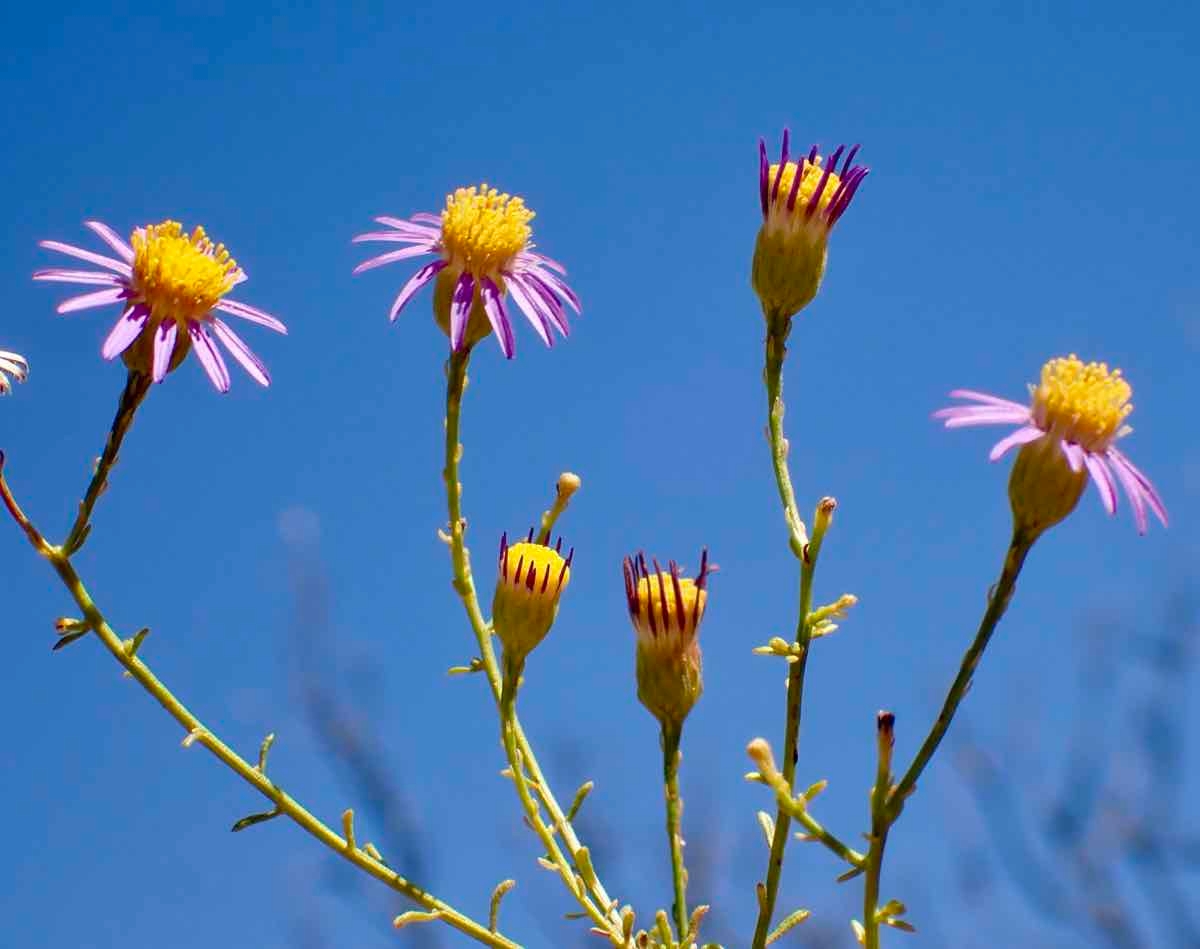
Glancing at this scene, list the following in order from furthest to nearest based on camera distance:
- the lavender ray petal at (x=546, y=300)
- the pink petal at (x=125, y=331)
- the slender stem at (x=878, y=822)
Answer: the lavender ray petal at (x=546, y=300), the pink petal at (x=125, y=331), the slender stem at (x=878, y=822)

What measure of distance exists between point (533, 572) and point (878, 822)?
110 centimetres

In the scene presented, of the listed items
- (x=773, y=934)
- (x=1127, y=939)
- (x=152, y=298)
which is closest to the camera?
(x=773, y=934)

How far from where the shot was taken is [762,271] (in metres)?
3.68

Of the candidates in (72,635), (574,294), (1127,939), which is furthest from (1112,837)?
(72,635)

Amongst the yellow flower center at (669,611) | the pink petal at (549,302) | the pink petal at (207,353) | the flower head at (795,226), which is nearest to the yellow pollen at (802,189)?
the flower head at (795,226)

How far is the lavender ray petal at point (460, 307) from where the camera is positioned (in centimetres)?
361

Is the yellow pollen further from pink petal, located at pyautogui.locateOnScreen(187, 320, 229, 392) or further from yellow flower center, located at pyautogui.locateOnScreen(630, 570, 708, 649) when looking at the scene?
pink petal, located at pyautogui.locateOnScreen(187, 320, 229, 392)

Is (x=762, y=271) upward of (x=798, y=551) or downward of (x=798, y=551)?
upward

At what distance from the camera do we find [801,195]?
3709 millimetres

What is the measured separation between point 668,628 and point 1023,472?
33.0 inches

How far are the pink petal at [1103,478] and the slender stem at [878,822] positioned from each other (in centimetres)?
62

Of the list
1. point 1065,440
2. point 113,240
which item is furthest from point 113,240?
point 1065,440

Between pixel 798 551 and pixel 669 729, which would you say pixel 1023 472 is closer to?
pixel 798 551

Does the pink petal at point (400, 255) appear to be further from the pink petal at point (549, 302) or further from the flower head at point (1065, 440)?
the flower head at point (1065, 440)
